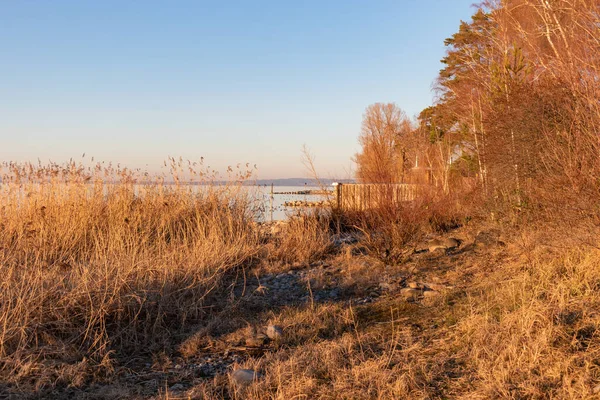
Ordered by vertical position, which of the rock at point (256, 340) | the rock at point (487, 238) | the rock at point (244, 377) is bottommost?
the rock at point (256, 340)

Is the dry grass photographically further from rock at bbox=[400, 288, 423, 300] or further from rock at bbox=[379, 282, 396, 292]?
rock at bbox=[379, 282, 396, 292]

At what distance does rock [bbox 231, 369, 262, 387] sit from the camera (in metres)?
3.03

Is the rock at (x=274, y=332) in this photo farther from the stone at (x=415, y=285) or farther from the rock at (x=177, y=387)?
the stone at (x=415, y=285)

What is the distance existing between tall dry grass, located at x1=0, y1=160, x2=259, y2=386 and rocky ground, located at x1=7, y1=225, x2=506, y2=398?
26 centimetres

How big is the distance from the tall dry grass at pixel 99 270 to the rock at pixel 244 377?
0.95 meters

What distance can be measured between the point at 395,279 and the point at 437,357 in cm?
243

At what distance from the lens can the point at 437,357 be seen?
129 inches

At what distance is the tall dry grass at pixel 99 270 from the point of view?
12.1 ft

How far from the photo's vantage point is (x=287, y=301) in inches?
205

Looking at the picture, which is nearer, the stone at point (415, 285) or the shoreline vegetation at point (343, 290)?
the shoreline vegetation at point (343, 290)

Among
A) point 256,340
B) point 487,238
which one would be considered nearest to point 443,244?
point 487,238

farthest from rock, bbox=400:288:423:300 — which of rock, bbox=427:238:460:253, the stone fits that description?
rock, bbox=427:238:460:253

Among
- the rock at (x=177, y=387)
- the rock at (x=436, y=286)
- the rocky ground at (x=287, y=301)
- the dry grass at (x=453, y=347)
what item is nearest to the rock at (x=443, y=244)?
the rocky ground at (x=287, y=301)

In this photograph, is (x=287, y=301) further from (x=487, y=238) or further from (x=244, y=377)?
(x=487, y=238)
